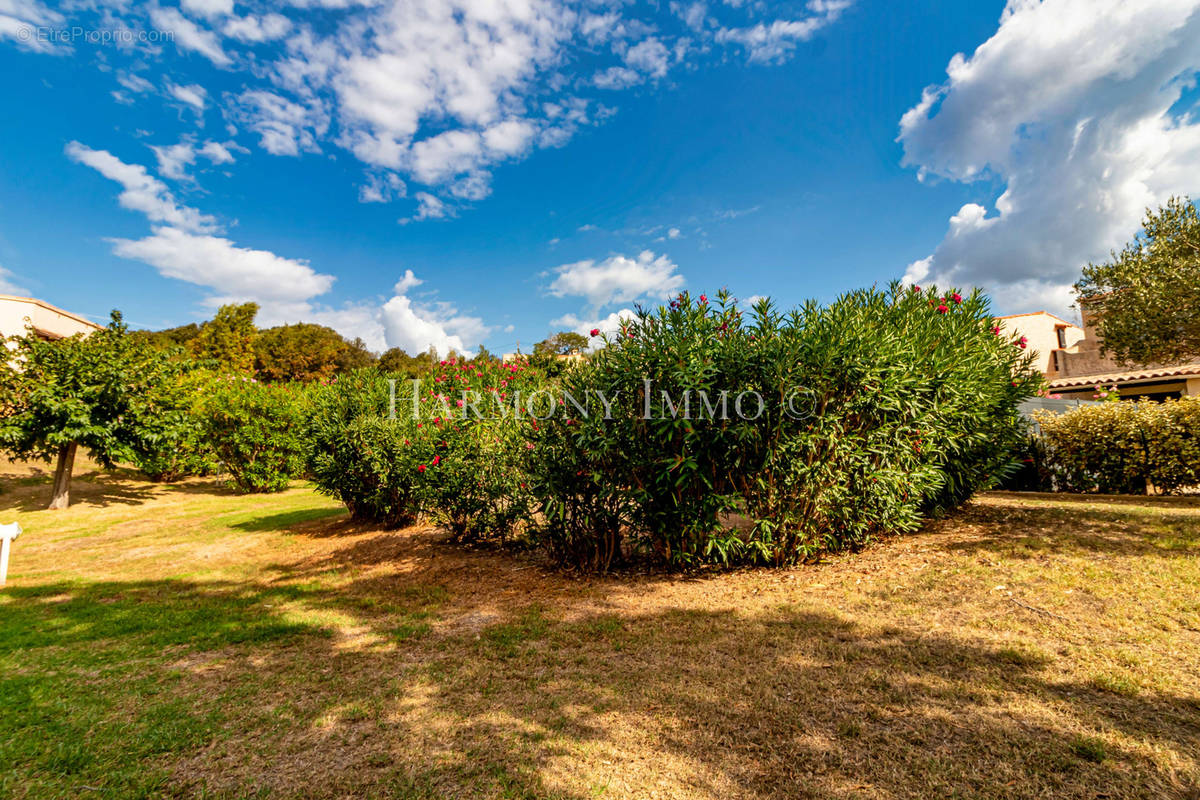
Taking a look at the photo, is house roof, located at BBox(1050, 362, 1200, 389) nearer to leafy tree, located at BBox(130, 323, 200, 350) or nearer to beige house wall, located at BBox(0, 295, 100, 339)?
beige house wall, located at BBox(0, 295, 100, 339)

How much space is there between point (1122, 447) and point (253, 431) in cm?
1978

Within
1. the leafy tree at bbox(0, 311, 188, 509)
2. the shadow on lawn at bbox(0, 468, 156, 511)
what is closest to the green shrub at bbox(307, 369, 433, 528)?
the leafy tree at bbox(0, 311, 188, 509)

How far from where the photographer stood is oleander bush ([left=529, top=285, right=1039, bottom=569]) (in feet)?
16.4

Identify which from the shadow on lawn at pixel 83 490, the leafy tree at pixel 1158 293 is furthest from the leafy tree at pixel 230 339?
Answer: the leafy tree at pixel 1158 293

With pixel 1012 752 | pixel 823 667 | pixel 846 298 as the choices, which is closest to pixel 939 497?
pixel 846 298

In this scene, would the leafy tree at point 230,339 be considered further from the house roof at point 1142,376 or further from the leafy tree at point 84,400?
the house roof at point 1142,376

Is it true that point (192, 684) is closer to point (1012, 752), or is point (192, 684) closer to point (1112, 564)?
point (1012, 752)

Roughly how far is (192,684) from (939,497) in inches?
317

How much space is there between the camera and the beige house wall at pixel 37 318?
85.6 ft

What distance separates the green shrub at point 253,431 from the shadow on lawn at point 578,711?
38.8 ft

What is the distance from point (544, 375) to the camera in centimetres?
895

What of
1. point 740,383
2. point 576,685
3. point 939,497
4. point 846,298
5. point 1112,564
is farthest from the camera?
point 939,497

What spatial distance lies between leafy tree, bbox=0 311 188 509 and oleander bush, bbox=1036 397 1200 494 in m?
20.1

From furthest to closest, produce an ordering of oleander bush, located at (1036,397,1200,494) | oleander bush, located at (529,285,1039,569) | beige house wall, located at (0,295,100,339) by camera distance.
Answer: beige house wall, located at (0,295,100,339)
oleander bush, located at (1036,397,1200,494)
oleander bush, located at (529,285,1039,569)
